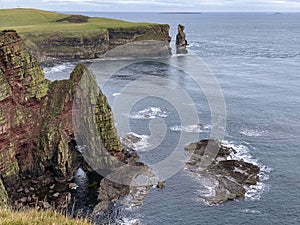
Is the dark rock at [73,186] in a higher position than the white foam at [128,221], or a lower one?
higher

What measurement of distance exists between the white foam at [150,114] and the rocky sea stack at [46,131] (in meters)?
27.5

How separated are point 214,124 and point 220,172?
25545 millimetres

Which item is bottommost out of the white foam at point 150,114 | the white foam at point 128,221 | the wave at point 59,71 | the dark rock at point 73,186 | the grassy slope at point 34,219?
the white foam at point 128,221

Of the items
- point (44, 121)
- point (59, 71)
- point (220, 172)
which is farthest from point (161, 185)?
point (59, 71)

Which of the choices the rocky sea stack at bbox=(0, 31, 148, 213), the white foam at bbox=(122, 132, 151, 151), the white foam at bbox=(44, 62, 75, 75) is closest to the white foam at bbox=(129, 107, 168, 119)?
the white foam at bbox=(122, 132, 151, 151)

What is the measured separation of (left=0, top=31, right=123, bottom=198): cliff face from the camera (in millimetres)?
58188

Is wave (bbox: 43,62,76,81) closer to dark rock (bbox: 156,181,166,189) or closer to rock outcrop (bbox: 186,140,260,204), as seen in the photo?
rock outcrop (bbox: 186,140,260,204)

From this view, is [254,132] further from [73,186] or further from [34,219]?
[34,219]

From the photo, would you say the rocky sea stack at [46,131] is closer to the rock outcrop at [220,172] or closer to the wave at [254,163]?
the rock outcrop at [220,172]

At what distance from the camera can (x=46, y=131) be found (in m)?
63.3

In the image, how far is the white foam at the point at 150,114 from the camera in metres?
98.2

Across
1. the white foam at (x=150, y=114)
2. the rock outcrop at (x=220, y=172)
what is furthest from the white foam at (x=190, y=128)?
the white foam at (x=150, y=114)

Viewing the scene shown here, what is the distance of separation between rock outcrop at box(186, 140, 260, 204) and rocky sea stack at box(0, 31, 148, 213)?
1378 centimetres

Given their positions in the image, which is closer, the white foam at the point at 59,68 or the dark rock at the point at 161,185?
the dark rock at the point at 161,185
